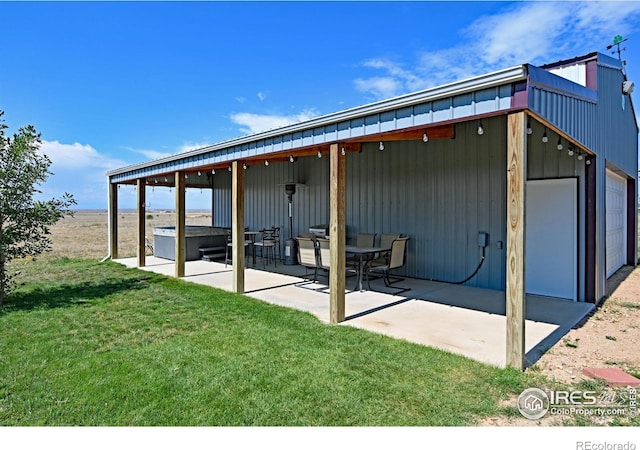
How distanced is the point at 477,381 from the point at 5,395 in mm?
3357

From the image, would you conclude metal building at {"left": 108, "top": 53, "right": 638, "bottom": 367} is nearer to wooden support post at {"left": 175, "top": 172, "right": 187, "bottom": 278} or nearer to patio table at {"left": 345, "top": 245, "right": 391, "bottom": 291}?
wooden support post at {"left": 175, "top": 172, "right": 187, "bottom": 278}

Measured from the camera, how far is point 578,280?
5.48 metres

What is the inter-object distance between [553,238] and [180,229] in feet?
22.3

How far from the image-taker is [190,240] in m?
10.2

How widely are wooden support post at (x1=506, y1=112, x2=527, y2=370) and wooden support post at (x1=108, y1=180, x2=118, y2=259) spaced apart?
1041 centimetres

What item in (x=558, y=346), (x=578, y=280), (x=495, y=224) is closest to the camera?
(x=558, y=346)

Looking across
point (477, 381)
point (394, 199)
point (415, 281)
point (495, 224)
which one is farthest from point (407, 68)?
point (477, 381)

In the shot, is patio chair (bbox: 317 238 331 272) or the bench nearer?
patio chair (bbox: 317 238 331 272)

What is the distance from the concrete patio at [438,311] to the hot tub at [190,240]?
113 inches

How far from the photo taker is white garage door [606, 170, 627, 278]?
7.06 meters

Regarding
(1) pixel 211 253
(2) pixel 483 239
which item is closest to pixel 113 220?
(1) pixel 211 253

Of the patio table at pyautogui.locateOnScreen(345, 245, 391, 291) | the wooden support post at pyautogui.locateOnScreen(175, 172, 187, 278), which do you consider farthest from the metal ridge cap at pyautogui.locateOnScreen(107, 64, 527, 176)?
the patio table at pyautogui.locateOnScreen(345, 245, 391, 291)

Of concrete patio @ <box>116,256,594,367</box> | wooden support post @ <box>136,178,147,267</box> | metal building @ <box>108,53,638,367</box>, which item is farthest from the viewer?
wooden support post @ <box>136,178,147,267</box>
